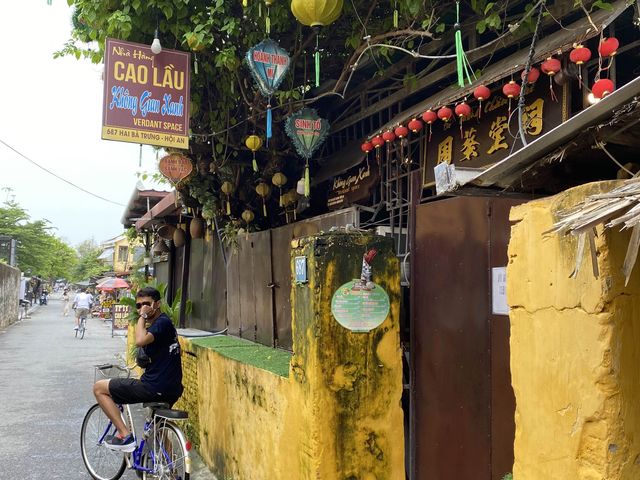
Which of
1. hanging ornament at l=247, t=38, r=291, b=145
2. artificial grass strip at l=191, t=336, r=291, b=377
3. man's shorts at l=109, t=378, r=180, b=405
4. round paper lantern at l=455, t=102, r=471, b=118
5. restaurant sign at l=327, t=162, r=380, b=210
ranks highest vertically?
hanging ornament at l=247, t=38, r=291, b=145

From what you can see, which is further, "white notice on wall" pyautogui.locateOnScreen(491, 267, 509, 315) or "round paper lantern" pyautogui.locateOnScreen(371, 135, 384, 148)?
"round paper lantern" pyautogui.locateOnScreen(371, 135, 384, 148)

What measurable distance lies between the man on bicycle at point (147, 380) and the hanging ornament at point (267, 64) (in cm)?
237

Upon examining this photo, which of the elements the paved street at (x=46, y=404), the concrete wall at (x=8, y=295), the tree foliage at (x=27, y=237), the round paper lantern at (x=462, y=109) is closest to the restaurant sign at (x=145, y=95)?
the round paper lantern at (x=462, y=109)

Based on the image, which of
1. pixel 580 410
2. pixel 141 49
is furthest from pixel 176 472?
pixel 141 49

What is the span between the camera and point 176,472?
4.86 m

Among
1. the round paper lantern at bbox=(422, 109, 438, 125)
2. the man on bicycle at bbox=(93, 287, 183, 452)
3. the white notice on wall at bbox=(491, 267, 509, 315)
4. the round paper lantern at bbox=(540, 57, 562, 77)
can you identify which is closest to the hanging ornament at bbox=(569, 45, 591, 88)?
the round paper lantern at bbox=(540, 57, 562, 77)

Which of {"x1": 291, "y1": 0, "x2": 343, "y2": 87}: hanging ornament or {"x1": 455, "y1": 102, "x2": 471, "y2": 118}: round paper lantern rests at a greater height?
{"x1": 291, "y1": 0, "x2": 343, "y2": 87}: hanging ornament

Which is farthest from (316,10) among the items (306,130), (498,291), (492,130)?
(498,291)

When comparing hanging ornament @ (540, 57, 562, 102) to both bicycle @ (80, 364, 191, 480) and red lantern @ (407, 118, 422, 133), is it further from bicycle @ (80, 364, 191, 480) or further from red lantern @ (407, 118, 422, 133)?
bicycle @ (80, 364, 191, 480)

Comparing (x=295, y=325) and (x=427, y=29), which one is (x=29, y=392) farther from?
(x=427, y=29)

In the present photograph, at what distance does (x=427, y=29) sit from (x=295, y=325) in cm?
294

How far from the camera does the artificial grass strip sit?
4943 millimetres

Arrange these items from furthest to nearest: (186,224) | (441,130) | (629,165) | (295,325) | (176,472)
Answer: (186,224) < (441,130) < (176,472) < (295,325) < (629,165)

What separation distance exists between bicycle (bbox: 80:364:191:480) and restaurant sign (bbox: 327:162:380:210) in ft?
10.6
